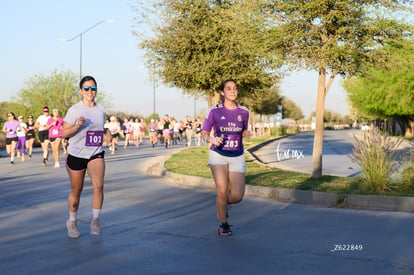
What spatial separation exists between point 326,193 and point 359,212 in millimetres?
1118

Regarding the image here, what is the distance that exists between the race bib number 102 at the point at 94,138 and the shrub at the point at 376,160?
542 centimetres

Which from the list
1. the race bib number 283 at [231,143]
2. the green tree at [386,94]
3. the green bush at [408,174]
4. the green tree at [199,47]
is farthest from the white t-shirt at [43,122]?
the green tree at [386,94]

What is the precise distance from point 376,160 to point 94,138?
220 inches

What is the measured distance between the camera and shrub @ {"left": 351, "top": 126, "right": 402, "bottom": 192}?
11.1 meters

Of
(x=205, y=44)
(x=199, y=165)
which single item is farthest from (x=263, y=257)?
(x=205, y=44)

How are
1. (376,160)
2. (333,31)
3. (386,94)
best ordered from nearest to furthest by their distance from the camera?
(376,160) → (333,31) → (386,94)

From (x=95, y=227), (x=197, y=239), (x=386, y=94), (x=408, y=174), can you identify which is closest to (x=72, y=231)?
(x=95, y=227)

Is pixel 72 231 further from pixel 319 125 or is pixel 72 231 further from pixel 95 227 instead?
pixel 319 125

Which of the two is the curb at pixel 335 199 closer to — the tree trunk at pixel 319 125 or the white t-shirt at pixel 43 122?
the tree trunk at pixel 319 125

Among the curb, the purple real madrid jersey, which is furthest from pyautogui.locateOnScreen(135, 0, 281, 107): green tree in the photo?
the purple real madrid jersey

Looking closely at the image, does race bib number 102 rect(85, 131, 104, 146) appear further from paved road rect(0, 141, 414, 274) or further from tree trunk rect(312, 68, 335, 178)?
tree trunk rect(312, 68, 335, 178)

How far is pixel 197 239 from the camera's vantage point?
7.36 meters

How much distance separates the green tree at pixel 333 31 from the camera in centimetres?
1252

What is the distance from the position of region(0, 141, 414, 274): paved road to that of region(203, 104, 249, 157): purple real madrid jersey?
3.27ft
